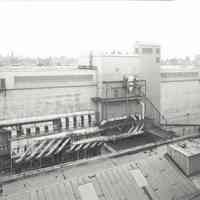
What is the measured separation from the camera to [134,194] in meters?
6.32

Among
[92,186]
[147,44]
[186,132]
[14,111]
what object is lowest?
[186,132]

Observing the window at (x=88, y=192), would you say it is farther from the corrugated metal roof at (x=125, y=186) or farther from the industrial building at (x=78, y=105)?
the industrial building at (x=78, y=105)

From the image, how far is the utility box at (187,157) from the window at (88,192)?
3.44 meters

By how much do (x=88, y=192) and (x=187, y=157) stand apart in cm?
362

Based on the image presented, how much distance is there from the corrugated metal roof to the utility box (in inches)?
11.9

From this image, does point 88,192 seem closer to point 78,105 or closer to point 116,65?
point 78,105

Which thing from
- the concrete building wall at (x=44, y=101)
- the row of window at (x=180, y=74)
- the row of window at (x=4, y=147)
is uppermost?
the row of window at (x=180, y=74)

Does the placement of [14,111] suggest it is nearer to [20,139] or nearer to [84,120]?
[20,139]

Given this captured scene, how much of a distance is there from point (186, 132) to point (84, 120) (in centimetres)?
975

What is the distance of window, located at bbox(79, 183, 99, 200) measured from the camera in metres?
6.03

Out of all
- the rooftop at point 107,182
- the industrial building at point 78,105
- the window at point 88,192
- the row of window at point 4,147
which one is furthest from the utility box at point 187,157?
the row of window at point 4,147

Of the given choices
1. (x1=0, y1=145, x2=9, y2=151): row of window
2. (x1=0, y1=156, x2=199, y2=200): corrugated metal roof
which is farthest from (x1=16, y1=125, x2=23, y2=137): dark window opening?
(x1=0, y1=156, x2=199, y2=200): corrugated metal roof

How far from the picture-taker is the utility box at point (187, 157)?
7121mm

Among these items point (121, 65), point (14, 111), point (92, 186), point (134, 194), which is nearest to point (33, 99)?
point (14, 111)
